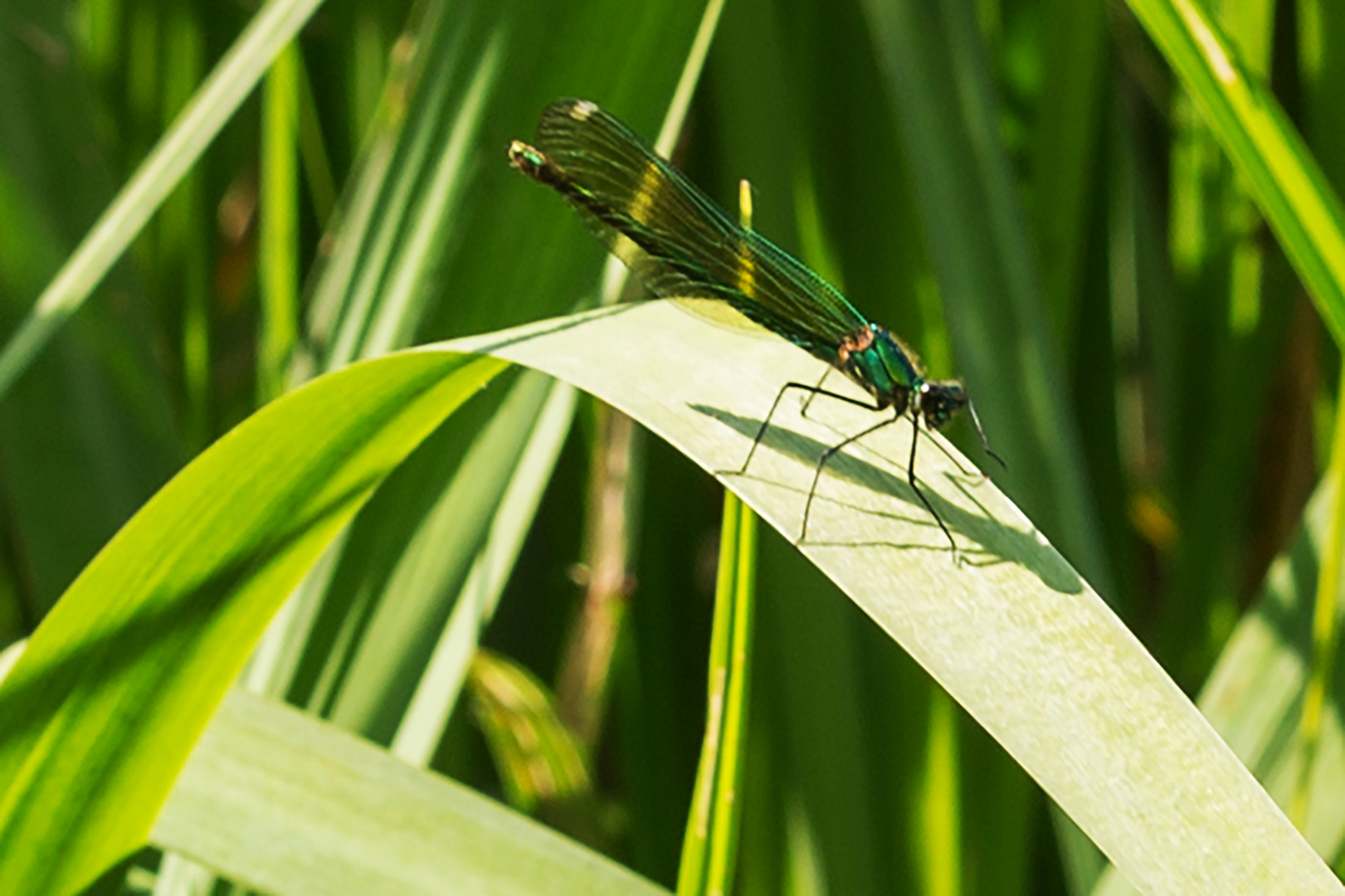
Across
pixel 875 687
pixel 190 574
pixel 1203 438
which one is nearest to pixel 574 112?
pixel 190 574

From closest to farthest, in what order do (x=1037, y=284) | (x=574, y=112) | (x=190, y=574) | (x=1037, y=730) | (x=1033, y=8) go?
(x=1037, y=730), (x=190, y=574), (x=574, y=112), (x=1037, y=284), (x=1033, y=8)

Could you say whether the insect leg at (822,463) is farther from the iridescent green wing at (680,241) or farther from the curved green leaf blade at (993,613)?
the iridescent green wing at (680,241)

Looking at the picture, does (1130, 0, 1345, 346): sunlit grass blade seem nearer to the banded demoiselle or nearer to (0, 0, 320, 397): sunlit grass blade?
the banded demoiselle

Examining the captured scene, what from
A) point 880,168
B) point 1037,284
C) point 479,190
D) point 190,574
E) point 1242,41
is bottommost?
point 190,574

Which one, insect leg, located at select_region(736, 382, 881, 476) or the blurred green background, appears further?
the blurred green background

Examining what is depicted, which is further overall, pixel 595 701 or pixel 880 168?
pixel 595 701

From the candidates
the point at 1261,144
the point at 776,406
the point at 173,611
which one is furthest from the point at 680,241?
the point at 173,611

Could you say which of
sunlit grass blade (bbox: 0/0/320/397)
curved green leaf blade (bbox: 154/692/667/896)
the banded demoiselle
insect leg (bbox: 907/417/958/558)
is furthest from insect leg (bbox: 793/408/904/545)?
sunlit grass blade (bbox: 0/0/320/397)

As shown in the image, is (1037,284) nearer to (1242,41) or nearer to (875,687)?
(1242,41)
